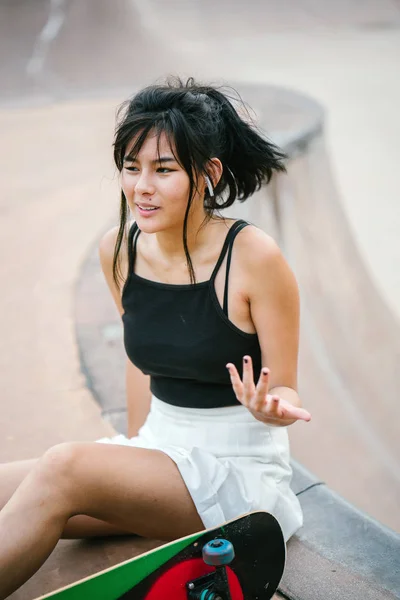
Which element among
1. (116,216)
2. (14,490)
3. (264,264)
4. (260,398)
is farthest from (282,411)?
(116,216)

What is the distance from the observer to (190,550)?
1.74m

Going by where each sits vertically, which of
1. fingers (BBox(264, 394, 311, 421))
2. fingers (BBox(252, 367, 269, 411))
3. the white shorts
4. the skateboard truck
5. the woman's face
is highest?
the woman's face

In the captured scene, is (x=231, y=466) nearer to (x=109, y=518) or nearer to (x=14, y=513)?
(x=109, y=518)

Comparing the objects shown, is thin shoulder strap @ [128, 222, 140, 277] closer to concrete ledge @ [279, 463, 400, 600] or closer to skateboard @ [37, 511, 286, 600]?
skateboard @ [37, 511, 286, 600]

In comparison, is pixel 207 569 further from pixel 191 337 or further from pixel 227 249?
pixel 227 249

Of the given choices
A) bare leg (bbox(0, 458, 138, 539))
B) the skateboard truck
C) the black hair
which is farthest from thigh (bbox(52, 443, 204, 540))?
the black hair

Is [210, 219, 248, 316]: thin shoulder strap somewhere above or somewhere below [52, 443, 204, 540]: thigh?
above

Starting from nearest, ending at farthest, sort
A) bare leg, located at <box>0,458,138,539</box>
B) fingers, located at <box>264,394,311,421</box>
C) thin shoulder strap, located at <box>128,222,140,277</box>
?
fingers, located at <box>264,394,311,421</box>
bare leg, located at <box>0,458,138,539</box>
thin shoulder strap, located at <box>128,222,140,277</box>

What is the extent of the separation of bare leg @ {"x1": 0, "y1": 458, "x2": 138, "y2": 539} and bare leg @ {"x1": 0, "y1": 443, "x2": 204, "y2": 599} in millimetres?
174

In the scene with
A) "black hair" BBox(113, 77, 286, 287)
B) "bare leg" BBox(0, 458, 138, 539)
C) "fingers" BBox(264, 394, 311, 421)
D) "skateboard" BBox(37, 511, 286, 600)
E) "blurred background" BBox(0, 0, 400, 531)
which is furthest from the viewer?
"blurred background" BBox(0, 0, 400, 531)

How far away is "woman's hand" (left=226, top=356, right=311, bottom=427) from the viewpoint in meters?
1.71

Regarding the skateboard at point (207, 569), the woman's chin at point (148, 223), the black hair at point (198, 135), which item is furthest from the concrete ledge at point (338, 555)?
the woman's chin at point (148, 223)

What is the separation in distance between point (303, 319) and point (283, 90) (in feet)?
13.4

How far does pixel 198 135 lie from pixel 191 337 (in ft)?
1.72
